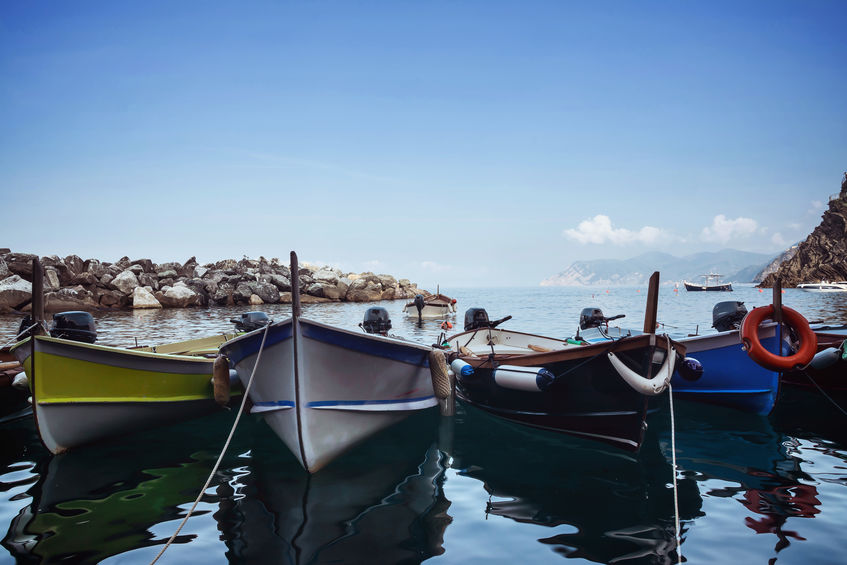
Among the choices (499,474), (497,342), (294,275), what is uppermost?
(294,275)

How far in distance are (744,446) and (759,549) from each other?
11.7 feet

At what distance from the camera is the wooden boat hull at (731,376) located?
29.2 feet

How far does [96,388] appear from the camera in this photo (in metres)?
7.48

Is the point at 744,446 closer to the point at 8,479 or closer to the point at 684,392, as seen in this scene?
the point at 684,392

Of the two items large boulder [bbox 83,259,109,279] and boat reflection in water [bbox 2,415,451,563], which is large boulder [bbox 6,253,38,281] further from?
boat reflection in water [bbox 2,415,451,563]

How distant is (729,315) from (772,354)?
122 inches

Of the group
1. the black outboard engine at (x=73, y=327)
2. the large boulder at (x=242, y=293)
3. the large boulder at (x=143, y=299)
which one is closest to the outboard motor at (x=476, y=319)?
the black outboard engine at (x=73, y=327)

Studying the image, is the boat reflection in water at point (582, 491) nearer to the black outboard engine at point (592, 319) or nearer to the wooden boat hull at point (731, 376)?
the wooden boat hull at point (731, 376)

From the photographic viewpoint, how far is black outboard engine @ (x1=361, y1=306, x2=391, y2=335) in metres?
10.9

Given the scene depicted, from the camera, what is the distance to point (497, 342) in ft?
42.2

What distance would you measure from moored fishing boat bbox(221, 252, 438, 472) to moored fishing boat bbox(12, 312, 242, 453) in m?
1.36

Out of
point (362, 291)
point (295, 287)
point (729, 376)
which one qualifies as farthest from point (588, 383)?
point (362, 291)

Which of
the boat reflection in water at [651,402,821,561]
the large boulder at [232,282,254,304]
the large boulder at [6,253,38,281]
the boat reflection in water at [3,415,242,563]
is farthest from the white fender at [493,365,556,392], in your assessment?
the large boulder at [232,282,254,304]

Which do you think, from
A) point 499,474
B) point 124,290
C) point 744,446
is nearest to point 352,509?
point 499,474
